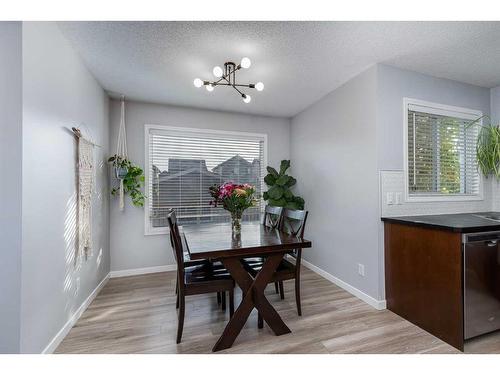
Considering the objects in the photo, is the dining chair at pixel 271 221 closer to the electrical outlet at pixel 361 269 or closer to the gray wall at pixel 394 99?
the electrical outlet at pixel 361 269

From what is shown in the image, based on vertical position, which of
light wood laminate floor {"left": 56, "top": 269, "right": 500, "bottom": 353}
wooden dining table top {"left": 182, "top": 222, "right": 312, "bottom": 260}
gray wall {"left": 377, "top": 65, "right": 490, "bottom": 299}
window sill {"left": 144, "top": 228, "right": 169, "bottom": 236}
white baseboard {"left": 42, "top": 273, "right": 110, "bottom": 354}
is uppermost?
gray wall {"left": 377, "top": 65, "right": 490, "bottom": 299}

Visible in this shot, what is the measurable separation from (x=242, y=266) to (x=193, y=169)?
2229 mm

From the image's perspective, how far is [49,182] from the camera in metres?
1.67

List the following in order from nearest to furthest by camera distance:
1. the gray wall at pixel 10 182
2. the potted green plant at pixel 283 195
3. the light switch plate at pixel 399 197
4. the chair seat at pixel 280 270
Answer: the gray wall at pixel 10 182 < the chair seat at pixel 280 270 < the light switch plate at pixel 399 197 < the potted green plant at pixel 283 195

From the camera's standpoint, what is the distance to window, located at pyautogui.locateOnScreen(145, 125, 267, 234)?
3.47 meters

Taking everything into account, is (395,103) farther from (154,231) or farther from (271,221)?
(154,231)

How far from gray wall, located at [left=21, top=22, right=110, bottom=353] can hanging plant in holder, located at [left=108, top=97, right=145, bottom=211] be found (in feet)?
2.28

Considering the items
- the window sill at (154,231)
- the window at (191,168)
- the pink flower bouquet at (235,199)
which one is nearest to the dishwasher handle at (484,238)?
the pink flower bouquet at (235,199)

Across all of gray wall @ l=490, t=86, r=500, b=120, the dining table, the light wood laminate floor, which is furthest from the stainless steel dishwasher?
gray wall @ l=490, t=86, r=500, b=120

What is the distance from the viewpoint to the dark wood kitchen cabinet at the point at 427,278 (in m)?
1.74

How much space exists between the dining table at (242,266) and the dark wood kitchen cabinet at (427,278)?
→ 1.02 metres

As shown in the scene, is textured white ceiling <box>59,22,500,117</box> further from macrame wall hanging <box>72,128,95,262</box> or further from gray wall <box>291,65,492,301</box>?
macrame wall hanging <box>72,128,95,262</box>

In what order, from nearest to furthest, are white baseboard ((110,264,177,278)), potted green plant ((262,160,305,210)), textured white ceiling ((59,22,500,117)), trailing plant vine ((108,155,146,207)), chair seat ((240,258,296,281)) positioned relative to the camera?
textured white ceiling ((59,22,500,117)) < chair seat ((240,258,296,281)) < trailing plant vine ((108,155,146,207)) < white baseboard ((110,264,177,278)) < potted green plant ((262,160,305,210))
